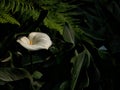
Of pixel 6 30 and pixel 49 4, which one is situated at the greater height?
pixel 49 4

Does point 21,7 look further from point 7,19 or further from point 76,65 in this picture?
point 76,65

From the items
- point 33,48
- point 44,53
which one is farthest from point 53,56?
point 33,48

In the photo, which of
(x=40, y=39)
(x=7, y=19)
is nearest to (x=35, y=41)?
(x=40, y=39)

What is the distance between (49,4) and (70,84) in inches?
17.4

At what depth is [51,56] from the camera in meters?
2.13

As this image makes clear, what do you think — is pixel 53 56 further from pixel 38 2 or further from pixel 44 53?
pixel 38 2

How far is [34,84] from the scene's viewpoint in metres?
2.01

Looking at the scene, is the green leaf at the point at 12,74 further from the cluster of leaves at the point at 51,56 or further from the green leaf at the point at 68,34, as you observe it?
the green leaf at the point at 68,34

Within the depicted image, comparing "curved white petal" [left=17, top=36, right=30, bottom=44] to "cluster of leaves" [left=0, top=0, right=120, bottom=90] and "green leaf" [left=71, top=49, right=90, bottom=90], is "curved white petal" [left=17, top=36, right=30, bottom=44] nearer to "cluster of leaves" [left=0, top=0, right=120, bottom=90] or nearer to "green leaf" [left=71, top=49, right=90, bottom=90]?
"cluster of leaves" [left=0, top=0, right=120, bottom=90]

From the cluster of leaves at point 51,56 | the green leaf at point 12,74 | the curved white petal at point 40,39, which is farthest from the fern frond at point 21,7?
the green leaf at point 12,74

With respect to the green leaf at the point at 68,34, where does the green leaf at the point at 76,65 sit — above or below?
below

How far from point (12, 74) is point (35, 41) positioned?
199mm

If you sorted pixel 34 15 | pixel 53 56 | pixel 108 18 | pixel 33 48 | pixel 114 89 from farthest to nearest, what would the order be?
pixel 108 18 < pixel 114 89 < pixel 53 56 < pixel 34 15 < pixel 33 48

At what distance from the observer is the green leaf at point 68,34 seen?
6.49 feet
